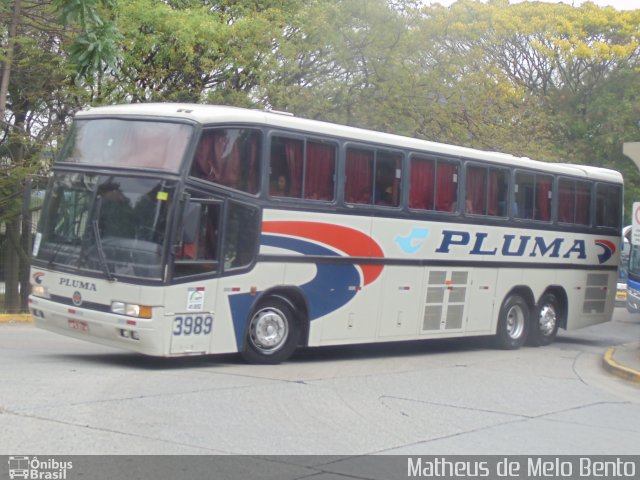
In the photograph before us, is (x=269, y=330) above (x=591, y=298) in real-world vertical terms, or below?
below

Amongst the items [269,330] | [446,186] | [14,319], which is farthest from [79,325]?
[14,319]

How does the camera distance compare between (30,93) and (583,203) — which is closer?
(583,203)

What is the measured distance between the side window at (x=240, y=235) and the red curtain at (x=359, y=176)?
199cm

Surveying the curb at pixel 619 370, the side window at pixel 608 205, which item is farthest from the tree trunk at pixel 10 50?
the curb at pixel 619 370

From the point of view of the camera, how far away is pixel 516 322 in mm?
18766

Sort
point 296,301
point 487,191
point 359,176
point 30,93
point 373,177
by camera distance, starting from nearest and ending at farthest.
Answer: point 296,301 < point 359,176 < point 373,177 < point 487,191 < point 30,93

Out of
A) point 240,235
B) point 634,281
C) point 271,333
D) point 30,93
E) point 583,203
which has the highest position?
point 30,93

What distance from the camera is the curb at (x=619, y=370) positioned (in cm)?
1474

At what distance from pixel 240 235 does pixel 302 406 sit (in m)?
3.48

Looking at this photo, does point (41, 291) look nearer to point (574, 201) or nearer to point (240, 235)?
point (240, 235)

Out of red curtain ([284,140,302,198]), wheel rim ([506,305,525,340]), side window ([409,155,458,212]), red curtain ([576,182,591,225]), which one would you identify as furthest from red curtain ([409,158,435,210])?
red curtain ([576,182,591,225])

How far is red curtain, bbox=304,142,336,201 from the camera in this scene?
13969 millimetres

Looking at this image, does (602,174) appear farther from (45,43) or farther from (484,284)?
(45,43)
